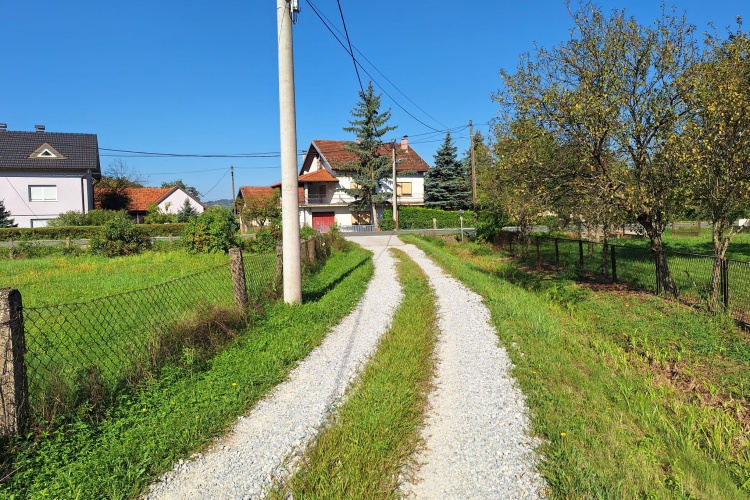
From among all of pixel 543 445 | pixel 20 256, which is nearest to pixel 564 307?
pixel 543 445

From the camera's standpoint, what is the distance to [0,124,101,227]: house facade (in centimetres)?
3484

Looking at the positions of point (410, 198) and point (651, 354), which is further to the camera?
point (410, 198)

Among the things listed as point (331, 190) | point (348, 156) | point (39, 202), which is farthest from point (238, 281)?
point (348, 156)

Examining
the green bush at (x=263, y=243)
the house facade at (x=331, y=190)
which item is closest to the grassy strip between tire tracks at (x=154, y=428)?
the green bush at (x=263, y=243)

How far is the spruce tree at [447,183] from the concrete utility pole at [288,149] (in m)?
40.2

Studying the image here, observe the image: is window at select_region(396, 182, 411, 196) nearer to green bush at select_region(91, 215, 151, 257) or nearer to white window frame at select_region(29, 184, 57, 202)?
green bush at select_region(91, 215, 151, 257)

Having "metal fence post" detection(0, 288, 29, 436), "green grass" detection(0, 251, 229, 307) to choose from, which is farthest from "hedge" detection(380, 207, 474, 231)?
"metal fence post" detection(0, 288, 29, 436)

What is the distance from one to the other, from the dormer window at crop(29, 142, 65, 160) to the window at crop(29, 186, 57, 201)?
8.62 ft

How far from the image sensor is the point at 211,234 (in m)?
19.7

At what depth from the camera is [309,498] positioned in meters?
2.78

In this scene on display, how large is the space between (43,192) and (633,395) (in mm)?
43199

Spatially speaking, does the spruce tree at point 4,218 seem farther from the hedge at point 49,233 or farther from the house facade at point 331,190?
the house facade at point 331,190

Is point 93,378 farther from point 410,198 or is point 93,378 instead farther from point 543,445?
point 410,198

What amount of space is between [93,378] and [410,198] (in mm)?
45475
